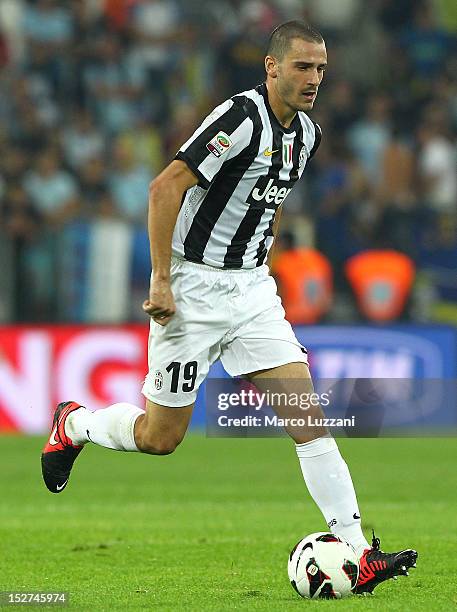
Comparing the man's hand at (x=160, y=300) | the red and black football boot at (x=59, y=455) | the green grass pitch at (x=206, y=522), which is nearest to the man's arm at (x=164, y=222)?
the man's hand at (x=160, y=300)

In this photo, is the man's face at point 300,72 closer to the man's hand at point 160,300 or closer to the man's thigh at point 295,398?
the man's hand at point 160,300

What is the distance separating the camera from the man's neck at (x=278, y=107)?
6074 millimetres

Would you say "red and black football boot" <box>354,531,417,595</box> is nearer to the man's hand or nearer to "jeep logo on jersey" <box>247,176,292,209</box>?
the man's hand

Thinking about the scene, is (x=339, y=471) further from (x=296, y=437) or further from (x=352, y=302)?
(x=352, y=302)

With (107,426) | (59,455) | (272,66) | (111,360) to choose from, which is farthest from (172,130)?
(272,66)

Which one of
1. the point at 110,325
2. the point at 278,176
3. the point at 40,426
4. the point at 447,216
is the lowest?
the point at 40,426

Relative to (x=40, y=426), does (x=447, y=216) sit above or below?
above

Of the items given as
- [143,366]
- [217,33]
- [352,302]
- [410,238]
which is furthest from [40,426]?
[217,33]

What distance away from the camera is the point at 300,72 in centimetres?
596

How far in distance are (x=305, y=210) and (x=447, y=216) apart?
1680mm

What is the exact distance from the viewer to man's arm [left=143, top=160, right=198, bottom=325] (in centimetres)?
580

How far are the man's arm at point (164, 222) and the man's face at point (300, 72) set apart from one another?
560mm

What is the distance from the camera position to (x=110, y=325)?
1358cm

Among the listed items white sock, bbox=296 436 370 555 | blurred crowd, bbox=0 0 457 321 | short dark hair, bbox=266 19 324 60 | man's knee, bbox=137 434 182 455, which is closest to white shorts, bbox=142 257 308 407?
man's knee, bbox=137 434 182 455
